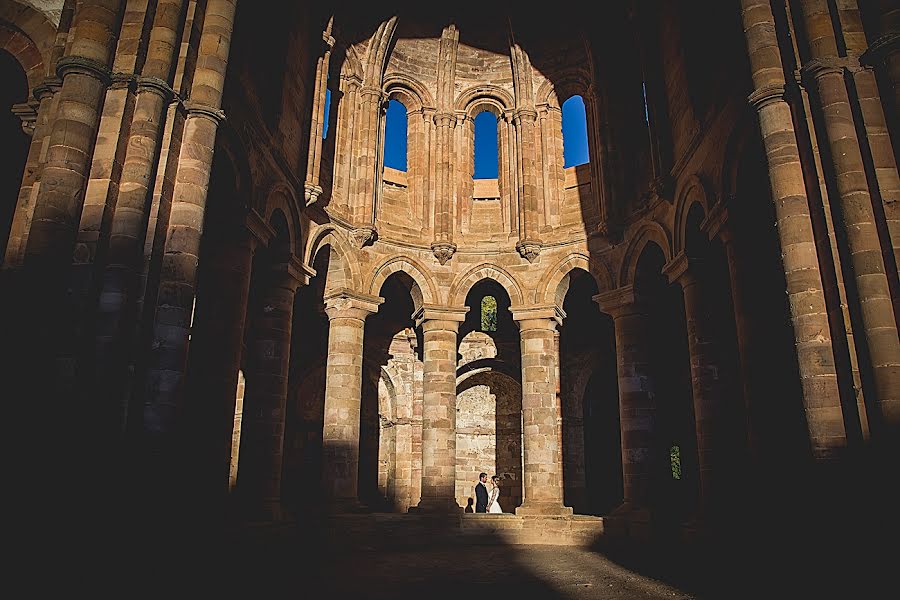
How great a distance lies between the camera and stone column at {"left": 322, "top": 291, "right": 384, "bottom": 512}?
47.3 feet

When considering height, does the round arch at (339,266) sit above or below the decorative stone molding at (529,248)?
below

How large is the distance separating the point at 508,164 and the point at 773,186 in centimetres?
1081

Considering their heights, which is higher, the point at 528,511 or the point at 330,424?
the point at 330,424

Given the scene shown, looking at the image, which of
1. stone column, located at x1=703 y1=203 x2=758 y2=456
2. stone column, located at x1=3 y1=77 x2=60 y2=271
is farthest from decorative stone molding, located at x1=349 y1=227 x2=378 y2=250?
stone column, located at x1=3 y1=77 x2=60 y2=271

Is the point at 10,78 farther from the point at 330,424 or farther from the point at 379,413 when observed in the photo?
the point at 379,413

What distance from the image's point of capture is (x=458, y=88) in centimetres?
1880

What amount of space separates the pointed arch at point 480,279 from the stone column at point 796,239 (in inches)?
360

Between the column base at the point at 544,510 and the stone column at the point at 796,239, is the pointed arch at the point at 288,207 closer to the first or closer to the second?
the column base at the point at 544,510

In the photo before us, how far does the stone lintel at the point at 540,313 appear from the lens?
16484 millimetres

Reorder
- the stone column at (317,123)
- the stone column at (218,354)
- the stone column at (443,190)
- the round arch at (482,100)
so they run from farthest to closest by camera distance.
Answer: the round arch at (482,100)
the stone column at (443,190)
the stone column at (317,123)
the stone column at (218,354)

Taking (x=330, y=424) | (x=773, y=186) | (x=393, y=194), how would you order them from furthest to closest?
(x=393, y=194) < (x=330, y=424) < (x=773, y=186)

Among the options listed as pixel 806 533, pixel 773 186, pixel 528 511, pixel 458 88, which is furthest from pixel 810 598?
pixel 458 88

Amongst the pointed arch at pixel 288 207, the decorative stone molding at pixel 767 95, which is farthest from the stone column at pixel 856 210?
the pointed arch at pixel 288 207

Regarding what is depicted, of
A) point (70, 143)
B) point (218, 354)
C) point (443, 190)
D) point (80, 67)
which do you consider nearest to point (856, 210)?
point (70, 143)
